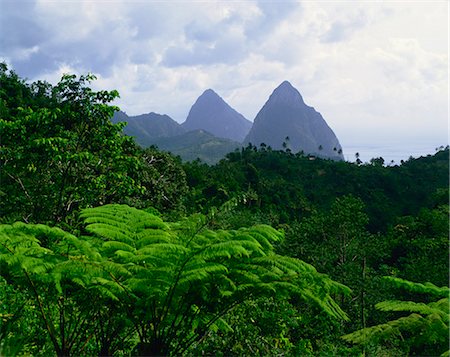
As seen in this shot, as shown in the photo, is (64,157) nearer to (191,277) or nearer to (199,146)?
(191,277)

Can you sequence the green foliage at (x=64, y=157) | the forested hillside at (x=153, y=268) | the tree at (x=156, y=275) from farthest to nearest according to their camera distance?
the green foliage at (x=64, y=157)
the forested hillside at (x=153, y=268)
the tree at (x=156, y=275)

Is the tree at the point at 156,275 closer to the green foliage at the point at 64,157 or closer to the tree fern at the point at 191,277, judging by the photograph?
the tree fern at the point at 191,277

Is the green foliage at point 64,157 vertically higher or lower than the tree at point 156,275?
higher

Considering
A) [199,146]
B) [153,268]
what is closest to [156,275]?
[153,268]

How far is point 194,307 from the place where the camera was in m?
3.61

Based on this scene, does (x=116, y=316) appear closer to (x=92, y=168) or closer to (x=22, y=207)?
(x=22, y=207)

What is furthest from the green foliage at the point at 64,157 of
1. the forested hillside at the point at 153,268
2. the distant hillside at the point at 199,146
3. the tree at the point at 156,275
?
the distant hillside at the point at 199,146

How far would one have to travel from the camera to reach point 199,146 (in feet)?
504

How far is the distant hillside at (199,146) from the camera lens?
13949 cm

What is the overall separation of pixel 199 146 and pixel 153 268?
5957 inches

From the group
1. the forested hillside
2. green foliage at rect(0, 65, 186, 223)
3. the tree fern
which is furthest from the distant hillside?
the tree fern

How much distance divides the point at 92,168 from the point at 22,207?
1.79 meters

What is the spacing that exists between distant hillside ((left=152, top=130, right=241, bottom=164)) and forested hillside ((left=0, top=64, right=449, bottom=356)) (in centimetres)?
10893

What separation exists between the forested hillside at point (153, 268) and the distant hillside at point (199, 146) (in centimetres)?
10893
